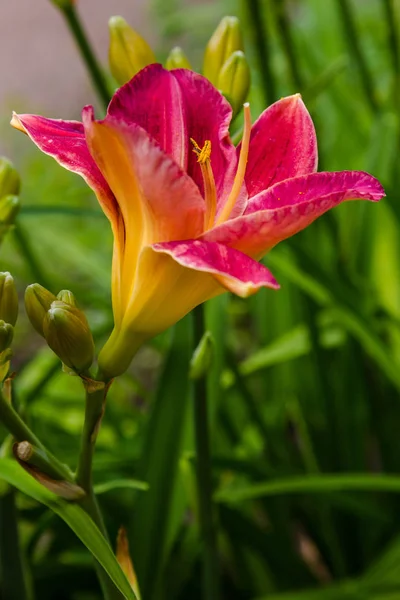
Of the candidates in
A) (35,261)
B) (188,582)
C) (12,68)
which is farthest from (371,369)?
(12,68)

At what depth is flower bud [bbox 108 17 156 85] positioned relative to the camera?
1.72 ft

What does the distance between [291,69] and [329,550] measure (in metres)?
0.63

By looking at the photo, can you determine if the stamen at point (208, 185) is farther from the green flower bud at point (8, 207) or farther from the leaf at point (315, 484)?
the leaf at point (315, 484)

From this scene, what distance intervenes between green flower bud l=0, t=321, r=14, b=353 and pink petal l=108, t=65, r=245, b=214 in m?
0.12

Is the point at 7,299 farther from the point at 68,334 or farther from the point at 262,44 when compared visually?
the point at 262,44

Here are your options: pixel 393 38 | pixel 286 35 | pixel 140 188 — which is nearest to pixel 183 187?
pixel 140 188

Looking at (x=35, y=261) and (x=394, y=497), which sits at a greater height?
(x=35, y=261)

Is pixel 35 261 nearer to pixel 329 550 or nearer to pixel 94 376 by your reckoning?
pixel 94 376

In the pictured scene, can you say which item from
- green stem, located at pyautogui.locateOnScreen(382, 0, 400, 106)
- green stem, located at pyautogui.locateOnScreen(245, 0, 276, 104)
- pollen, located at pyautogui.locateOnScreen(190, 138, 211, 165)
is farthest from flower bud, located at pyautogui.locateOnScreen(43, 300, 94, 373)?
green stem, located at pyautogui.locateOnScreen(382, 0, 400, 106)

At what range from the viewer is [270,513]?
0.93m

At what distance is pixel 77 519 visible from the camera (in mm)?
395

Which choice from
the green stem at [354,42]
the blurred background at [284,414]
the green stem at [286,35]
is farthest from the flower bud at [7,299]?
the green stem at [354,42]

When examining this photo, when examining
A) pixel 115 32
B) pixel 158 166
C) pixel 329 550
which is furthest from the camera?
pixel 329 550

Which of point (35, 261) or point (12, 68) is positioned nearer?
point (35, 261)
